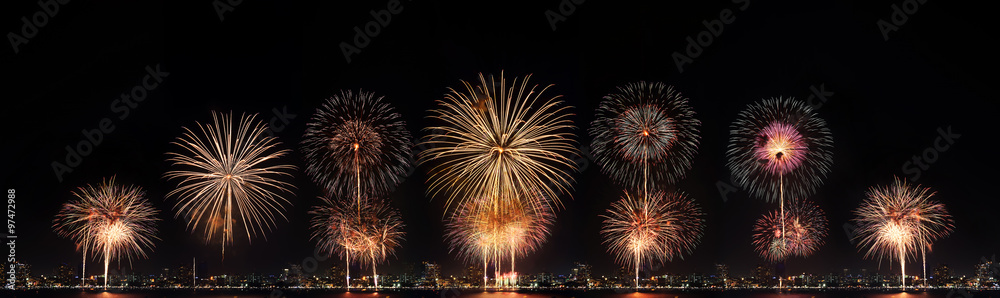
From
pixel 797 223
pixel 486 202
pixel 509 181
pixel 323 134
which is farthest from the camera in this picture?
pixel 797 223

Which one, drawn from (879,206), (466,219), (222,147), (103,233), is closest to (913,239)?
(879,206)

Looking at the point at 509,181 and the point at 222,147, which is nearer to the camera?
the point at 509,181

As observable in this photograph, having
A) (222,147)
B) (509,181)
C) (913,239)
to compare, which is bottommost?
(913,239)

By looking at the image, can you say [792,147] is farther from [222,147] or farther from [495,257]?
[222,147]

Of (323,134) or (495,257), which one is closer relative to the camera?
(323,134)

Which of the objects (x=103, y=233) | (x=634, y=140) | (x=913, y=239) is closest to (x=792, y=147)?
(x=634, y=140)

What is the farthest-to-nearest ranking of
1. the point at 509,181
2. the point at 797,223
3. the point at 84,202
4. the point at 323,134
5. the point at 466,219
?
the point at 84,202 < the point at 797,223 < the point at 466,219 < the point at 323,134 < the point at 509,181

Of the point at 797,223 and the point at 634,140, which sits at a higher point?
the point at 634,140

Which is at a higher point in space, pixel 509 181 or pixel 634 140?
pixel 634 140

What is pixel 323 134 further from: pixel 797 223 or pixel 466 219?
pixel 797 223
